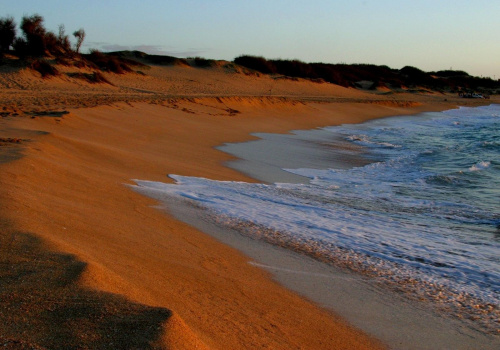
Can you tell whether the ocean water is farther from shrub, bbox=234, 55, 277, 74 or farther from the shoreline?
shrub, bbox=234, 55, 277, 74

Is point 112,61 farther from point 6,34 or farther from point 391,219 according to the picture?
point 391,219

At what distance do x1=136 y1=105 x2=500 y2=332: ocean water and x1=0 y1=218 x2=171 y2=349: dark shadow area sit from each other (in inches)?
96.9

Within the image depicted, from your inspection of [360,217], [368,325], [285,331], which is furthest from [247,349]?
[360,217]

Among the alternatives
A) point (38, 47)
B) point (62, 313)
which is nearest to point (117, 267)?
point (62, 313)

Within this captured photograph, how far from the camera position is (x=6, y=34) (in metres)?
25.3

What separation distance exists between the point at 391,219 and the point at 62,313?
4985 millimetres

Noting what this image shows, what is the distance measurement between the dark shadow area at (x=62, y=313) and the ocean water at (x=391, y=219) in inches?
96.9

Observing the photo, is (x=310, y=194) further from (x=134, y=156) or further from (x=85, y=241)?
(x=85, y=241)

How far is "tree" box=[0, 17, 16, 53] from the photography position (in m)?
25.3

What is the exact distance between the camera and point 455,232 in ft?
20.3

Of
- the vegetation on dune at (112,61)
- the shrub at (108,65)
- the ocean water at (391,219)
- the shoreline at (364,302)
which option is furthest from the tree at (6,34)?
the shoreline at (364,302)

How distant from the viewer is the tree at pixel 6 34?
25281 mm

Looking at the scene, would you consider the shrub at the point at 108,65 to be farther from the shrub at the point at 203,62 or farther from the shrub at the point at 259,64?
the shrub at the point at 259,64

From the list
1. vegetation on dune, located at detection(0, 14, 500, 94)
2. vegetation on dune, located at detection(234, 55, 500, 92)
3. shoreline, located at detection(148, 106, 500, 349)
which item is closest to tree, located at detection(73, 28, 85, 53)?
vegetation on dune, located at detection(0, 14, 500, 94)
